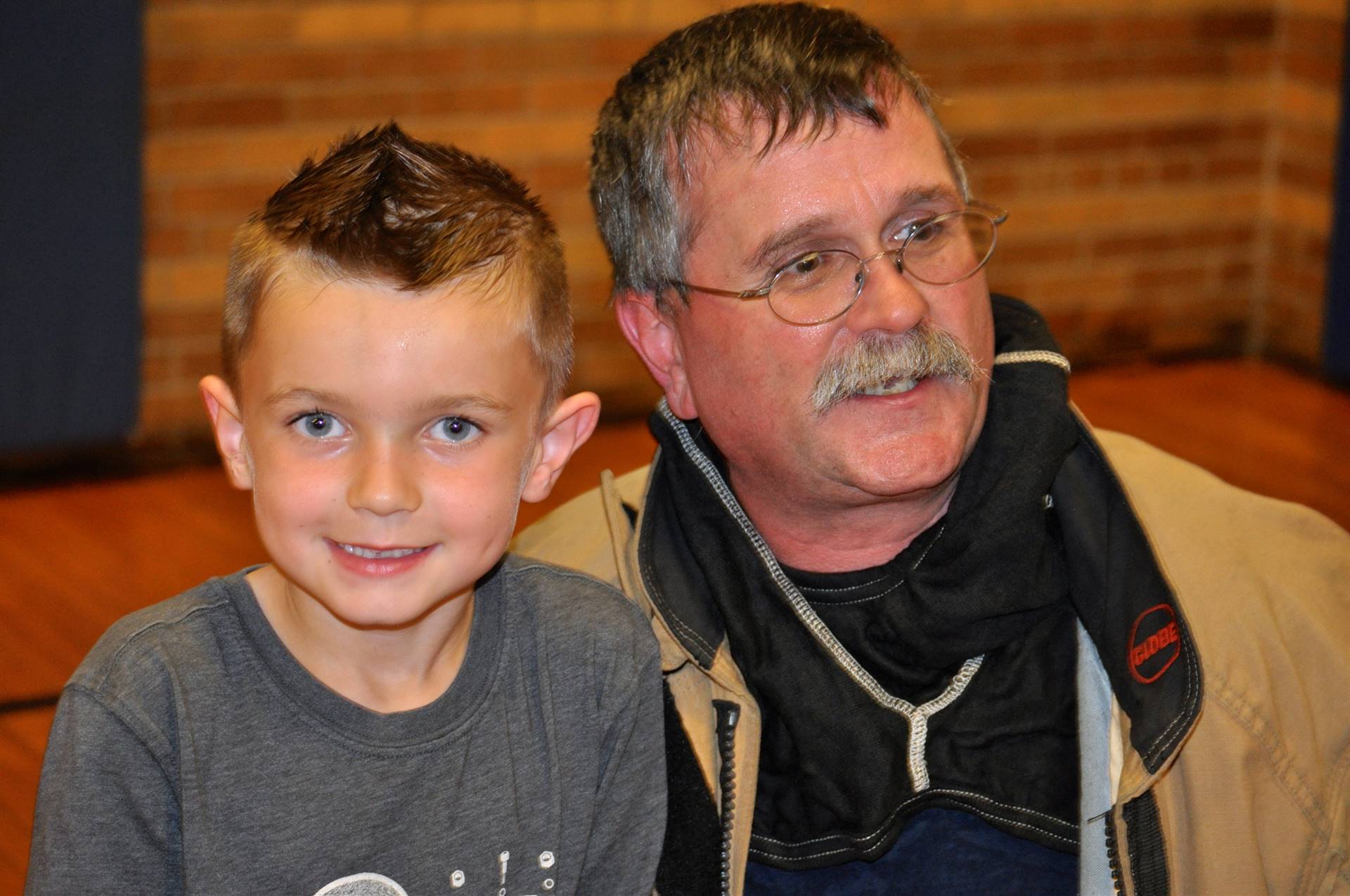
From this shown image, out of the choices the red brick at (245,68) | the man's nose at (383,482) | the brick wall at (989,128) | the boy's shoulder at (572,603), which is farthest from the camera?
the brick wall at (989,128)

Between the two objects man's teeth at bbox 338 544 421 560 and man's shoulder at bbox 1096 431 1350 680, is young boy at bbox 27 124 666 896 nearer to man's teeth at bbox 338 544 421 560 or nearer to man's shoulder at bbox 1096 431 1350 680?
man's teeth at bbox 338 544 421 560

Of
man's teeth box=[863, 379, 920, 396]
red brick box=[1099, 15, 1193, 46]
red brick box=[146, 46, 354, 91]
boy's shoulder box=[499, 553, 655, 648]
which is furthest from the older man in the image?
red brick box=[1099, 15, 1193, 46]

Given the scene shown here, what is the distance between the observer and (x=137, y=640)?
1515 mm

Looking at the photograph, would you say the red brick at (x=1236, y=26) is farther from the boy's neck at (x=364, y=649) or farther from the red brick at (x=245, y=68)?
the boy's neck at (x=364, y=649)

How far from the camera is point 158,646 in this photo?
4.97 feet

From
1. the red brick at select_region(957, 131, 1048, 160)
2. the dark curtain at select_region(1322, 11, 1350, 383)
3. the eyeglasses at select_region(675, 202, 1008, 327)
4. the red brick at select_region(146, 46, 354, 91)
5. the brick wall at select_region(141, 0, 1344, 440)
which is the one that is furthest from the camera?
the red brick at select_region(957, 131, 1048, 160)

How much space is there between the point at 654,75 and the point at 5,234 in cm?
247

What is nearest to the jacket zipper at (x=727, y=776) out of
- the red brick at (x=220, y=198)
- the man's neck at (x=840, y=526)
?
the man's neck at (x=840, y=526)

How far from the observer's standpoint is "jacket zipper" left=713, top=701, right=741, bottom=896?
1.79 m

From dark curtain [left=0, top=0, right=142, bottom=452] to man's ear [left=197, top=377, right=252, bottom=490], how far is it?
267cm

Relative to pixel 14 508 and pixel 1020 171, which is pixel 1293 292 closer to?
pixel 1020 171

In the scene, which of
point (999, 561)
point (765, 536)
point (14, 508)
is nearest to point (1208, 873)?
point (999, 561)

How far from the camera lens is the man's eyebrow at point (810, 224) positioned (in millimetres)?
1898

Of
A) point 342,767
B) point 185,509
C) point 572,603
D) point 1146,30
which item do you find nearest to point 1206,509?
point 572,603
